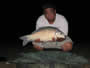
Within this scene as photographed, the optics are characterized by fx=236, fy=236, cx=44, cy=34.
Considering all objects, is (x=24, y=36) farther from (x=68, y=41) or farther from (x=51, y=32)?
(x=68, y=41)

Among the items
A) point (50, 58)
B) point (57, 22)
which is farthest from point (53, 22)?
point (50, 58)

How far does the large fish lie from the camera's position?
2186 mm

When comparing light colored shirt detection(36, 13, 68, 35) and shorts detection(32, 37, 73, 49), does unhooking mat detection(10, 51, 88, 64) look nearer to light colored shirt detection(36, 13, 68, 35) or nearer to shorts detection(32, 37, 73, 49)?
shorts detection(32, 37, 73, 49)

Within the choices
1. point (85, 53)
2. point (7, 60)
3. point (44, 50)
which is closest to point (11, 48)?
point (7, 60)

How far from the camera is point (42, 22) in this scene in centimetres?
226

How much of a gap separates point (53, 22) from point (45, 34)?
6.0 inches

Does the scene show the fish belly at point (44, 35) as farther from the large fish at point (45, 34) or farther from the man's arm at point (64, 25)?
the man's arm at point (64, 25)

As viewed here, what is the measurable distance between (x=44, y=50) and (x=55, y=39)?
0.53ft

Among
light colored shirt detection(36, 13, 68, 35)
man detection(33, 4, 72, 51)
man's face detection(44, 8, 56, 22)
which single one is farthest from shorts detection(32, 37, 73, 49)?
man's face detection(44, 8, 56, 22)

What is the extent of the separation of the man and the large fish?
0.06 metres

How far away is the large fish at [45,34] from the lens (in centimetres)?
219

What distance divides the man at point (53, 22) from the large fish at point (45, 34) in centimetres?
6

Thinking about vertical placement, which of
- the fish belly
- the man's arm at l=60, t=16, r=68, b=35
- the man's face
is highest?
the man's face

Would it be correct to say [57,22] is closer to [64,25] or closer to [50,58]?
[64,25]
